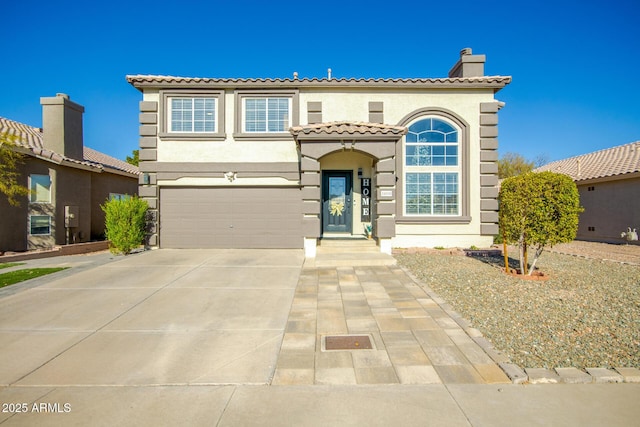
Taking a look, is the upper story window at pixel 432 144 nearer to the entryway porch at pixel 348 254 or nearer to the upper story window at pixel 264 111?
the entryway porch at pixel 348 254

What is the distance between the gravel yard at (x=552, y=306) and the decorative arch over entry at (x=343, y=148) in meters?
1.83

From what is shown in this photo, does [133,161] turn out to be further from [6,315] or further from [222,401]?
[222,401]

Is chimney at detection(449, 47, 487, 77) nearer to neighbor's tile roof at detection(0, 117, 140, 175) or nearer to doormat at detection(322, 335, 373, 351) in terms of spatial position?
doormat at detection(322, 335, 373, 351)

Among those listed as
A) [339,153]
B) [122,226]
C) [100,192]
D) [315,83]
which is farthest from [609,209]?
[100,192]

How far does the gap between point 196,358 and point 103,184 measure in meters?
15.0

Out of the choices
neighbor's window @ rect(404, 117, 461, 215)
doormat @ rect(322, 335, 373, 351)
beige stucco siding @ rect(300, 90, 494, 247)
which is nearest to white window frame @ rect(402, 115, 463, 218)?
neighbor's window @ rect(404, 117, 461, 215)

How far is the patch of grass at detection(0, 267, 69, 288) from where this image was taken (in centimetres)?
715

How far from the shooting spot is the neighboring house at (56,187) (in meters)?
11.7

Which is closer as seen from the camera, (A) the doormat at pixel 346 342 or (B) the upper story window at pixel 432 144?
(A) the doormat at pixel 346 342

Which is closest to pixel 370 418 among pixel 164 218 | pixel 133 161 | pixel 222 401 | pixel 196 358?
pixel 222 401

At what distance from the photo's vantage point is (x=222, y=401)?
296 cm

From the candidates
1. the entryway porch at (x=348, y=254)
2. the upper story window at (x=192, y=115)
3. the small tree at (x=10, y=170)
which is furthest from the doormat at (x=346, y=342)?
the small tree at (x=10, y=170)

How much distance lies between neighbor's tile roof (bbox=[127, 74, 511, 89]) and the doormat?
9368mm

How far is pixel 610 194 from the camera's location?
14836 mm
